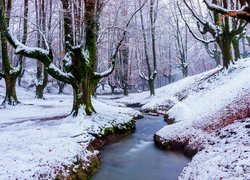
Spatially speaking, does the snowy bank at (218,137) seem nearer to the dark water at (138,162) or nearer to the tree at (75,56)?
the dark water at (138,162)

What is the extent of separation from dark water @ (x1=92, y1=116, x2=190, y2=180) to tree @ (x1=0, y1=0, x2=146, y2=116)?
2.78 meters

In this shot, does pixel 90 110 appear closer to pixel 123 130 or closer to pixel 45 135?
pixel 123 130

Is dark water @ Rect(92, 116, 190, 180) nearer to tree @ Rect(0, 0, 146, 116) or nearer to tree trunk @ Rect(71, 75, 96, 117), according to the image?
tree trunk @ Rect(71, 75, 96, 117)

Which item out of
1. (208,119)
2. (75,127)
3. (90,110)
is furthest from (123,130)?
(208,119)

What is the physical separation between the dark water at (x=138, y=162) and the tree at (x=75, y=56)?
278cm

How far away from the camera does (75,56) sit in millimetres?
12914

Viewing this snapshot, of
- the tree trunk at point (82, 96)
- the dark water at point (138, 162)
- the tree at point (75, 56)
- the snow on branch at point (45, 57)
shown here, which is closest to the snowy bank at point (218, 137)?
the dark water at point (138, 162)

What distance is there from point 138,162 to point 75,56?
19.0 feet

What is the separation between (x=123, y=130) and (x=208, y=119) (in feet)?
13.8

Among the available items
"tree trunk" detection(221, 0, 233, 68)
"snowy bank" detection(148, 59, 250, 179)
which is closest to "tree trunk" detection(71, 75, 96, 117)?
"snowy bank" detection(148, 59, 250, 179)

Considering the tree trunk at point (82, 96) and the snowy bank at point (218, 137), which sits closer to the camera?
the snowy bank at point (218, 137)

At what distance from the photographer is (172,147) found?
1093 centimetres

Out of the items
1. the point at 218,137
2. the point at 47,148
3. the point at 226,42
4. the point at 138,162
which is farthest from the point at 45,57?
the point at 226,42

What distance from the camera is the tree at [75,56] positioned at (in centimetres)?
1277
